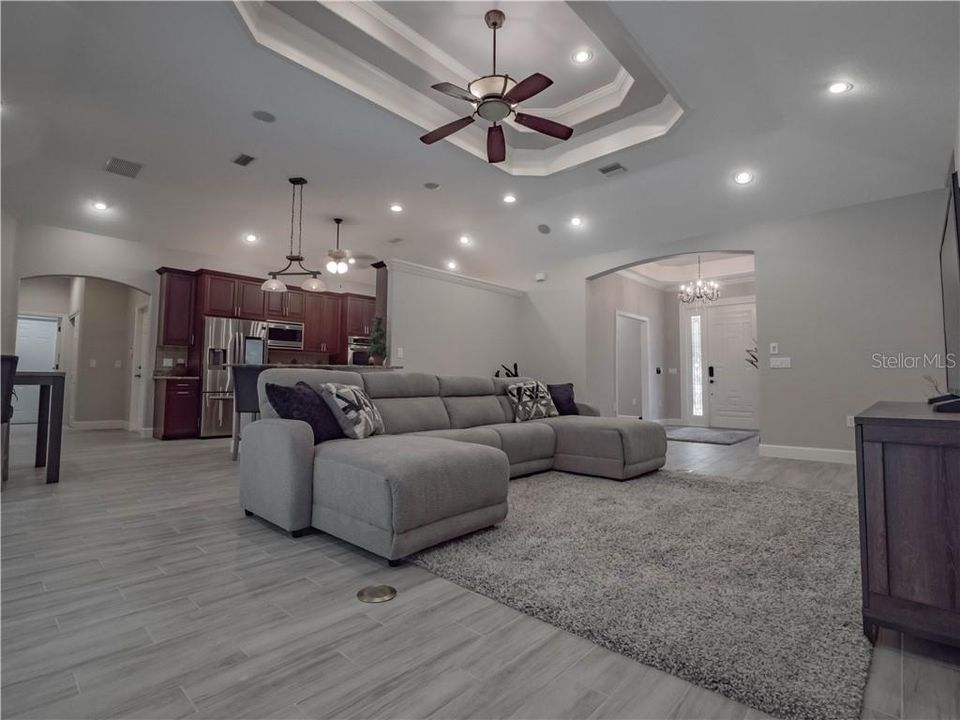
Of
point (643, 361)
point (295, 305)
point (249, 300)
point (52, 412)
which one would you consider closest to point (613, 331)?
point (643, 361)

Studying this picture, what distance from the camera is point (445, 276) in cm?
677

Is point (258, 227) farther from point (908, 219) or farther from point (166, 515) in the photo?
point (908, 219)

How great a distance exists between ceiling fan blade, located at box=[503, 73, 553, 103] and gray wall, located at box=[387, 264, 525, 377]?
3319 mm

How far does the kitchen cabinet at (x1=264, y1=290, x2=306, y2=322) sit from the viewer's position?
7.70 m

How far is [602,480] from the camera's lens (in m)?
3.91

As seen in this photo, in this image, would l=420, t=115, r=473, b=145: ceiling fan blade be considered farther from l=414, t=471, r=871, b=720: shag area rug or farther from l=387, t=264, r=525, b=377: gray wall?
l=414, t=471, r=871, b=720: shag area rug

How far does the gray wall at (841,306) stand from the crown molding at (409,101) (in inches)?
80.1

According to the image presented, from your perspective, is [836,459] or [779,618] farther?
[836,459]

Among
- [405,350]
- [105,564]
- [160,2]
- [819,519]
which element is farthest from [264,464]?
[405,350]

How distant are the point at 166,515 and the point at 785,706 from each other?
10.4ft

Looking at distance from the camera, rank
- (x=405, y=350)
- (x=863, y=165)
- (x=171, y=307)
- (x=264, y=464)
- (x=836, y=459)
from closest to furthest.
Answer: (x=264, y=464) → (x=863, y=165) → (x=836, y=459) → (x=405, y=350) → (x=171, y=307)

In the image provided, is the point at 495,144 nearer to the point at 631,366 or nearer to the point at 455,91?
the point at 455,91

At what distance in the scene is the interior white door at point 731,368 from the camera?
326 inches

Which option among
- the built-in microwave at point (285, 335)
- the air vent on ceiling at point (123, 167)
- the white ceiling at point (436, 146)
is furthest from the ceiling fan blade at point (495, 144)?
the built-in microwave at point (285, 335)
